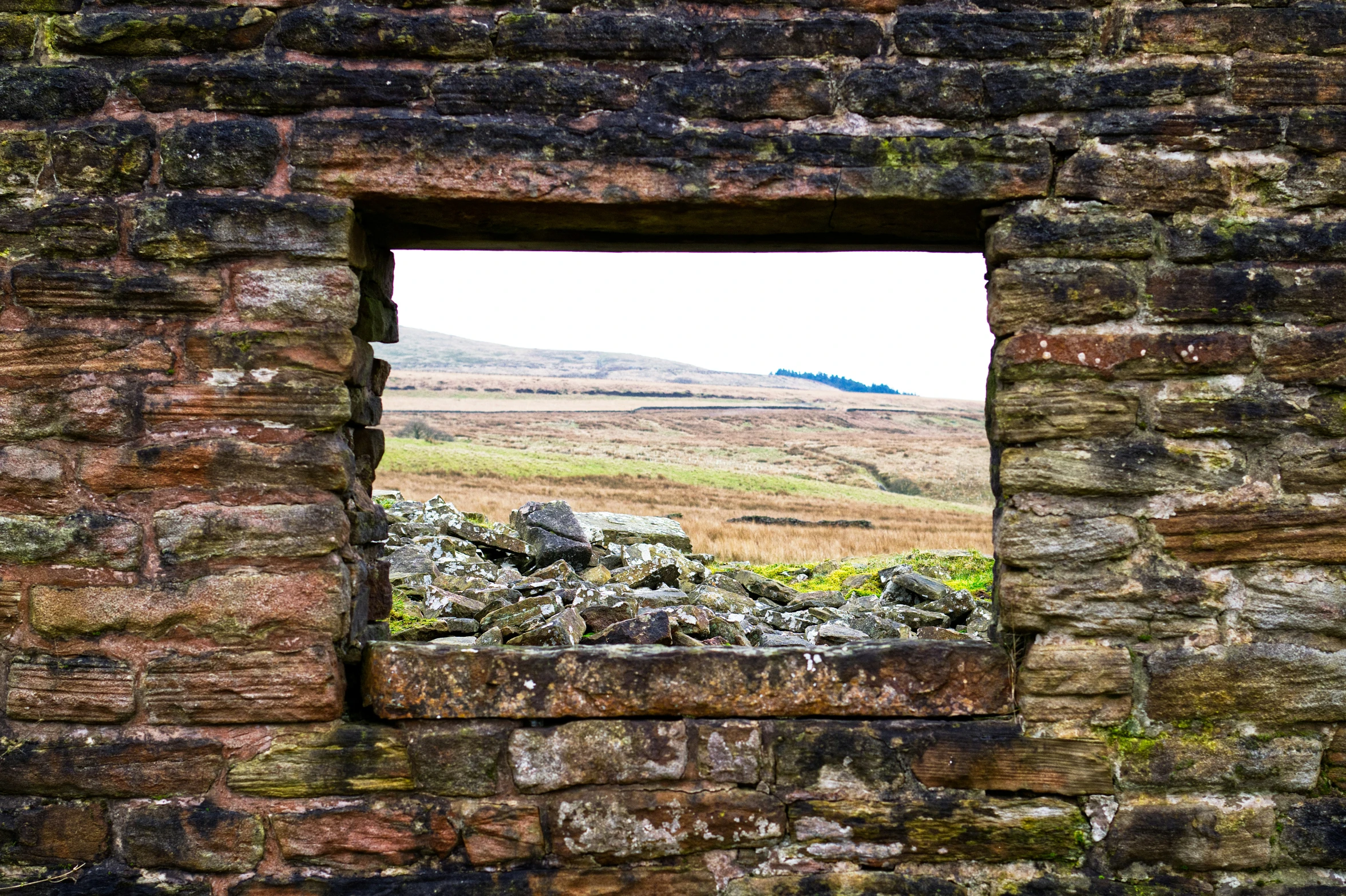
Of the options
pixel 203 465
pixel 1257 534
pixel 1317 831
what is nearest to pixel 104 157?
pixel 203 465

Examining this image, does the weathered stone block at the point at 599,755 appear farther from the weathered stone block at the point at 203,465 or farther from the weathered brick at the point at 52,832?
the weathered brick at the point at 52,832

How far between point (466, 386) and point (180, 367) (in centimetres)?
6658

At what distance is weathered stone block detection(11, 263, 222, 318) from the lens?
2.54 m

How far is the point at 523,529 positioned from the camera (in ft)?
16.4

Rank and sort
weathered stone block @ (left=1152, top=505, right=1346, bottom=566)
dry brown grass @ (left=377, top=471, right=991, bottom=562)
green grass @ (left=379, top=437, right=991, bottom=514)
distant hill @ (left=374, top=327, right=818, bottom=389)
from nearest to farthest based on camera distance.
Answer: weathered stone block @ (left=1152, top=505, right=1346, bottom=566)
dry brown grass @ (left=377, top=471, right=991, bottom=562)
green grass @ (left=379, top=437, right=991, bottom=514)
distant hill @ (left=374, top=327, right=818, bottom=389)

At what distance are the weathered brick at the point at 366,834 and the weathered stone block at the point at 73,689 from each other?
0.57m

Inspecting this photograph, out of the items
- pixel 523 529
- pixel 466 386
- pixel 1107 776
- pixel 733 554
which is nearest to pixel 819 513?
pixel 733 554

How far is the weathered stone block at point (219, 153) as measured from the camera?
2.55 meters

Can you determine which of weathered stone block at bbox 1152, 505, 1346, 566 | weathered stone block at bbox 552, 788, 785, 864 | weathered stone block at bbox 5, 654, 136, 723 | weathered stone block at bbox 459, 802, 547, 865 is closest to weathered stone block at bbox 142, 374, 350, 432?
weathered stone block at bbox 5, 654, 136, 723

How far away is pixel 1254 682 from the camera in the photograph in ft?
8.30

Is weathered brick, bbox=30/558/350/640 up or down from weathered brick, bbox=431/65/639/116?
down

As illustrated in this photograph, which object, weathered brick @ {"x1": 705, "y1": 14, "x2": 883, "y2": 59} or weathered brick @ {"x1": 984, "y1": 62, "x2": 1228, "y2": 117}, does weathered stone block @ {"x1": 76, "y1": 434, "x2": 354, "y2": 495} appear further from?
weathered brick @ {"x1": 984, "y1": 62, "x2": 1228, "y2": 117}

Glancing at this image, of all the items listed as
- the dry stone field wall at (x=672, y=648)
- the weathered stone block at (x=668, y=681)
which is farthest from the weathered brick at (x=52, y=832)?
the weathered stone block at (x=668, y=681)

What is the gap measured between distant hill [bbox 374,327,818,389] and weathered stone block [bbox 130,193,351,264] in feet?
294
